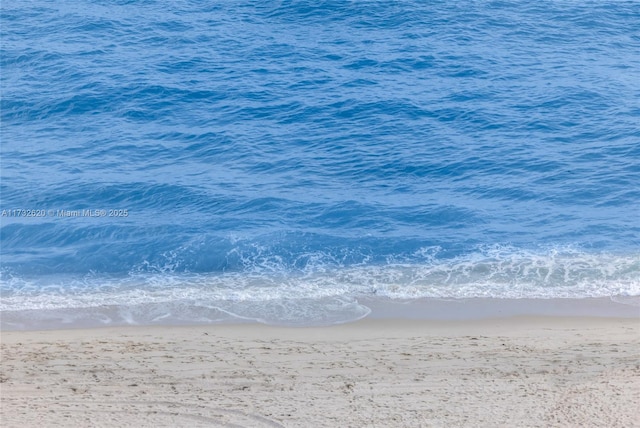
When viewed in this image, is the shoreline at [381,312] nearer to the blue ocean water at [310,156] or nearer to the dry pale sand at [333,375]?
the blue ocean water at [310,156]

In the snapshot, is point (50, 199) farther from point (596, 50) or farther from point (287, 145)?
point (596, 50)

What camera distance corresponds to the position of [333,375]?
15.8 metres

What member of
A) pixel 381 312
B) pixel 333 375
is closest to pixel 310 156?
pixel 381 312

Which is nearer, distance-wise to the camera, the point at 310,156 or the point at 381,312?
the point at 381,312

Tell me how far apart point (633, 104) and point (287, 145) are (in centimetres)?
1163

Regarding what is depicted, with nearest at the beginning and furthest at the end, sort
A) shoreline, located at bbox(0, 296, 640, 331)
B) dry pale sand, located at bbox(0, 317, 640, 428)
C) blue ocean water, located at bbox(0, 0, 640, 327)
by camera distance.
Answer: dry pale sand, located at bbox(0, 317, 640, 428)
shoreline, located at bbox(0, 296, 640, 331)
blue ocean water, located at bbox(0, 0, 640, 327)

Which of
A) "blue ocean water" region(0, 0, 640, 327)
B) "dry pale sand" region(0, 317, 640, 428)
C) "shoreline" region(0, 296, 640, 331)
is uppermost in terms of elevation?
"blue ocean water" region(0, 0, 640, 327)

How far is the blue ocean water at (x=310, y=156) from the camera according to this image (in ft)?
66.7

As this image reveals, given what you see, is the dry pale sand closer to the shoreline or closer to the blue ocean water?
the shoreline

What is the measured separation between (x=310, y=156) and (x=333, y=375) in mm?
11438

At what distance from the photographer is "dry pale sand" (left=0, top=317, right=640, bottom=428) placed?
14469 millimetres

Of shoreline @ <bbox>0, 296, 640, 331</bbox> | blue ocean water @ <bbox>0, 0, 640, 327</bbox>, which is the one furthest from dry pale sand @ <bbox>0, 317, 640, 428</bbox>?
blue ocean water @ <bbox>0, 0, 640, 327</bbox>

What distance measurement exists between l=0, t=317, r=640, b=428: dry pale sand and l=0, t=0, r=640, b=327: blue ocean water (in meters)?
1.41

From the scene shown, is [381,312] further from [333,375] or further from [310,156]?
[310,156]
